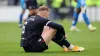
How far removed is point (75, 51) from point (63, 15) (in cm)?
1766

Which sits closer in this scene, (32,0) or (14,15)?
(32,0)

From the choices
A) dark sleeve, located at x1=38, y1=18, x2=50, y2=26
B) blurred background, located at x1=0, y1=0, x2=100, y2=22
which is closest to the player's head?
dark sleeve, located at x1=38, y1=18, x2=50, y2=26

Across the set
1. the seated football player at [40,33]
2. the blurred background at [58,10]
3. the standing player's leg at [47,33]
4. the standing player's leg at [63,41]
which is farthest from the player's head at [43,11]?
the blurred background at [58,10]

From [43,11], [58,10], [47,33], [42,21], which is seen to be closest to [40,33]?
[47,33]

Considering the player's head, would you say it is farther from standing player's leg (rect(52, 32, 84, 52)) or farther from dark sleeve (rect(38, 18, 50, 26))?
standing player's leg (rect(52, 32, 84, 52))

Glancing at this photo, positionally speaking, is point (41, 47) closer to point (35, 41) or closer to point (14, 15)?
point (35, 41)

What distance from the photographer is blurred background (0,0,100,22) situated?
28344 mm

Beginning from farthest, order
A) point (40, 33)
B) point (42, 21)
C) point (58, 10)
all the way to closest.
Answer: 1. point (58, 10)
2. point (40, 33)
3. point (42, 21)

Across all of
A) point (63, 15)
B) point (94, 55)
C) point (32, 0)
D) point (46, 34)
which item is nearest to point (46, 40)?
point (46, 34)

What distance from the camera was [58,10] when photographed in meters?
29.1

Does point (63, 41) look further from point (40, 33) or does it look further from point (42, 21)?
point (42, 21)

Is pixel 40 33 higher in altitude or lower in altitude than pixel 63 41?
higher

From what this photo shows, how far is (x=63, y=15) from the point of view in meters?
28.6

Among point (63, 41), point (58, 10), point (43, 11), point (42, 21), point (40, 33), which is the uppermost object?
point (43, 11)
